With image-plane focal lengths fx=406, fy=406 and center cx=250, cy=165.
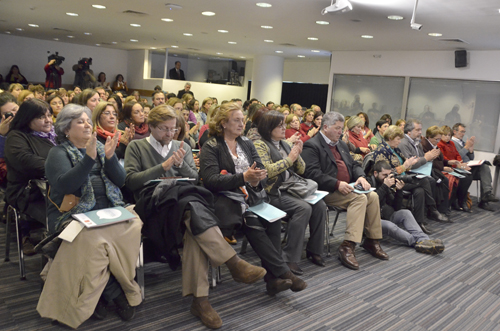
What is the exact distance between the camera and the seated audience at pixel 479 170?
6.73 meters

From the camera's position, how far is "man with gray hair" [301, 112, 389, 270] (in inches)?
150

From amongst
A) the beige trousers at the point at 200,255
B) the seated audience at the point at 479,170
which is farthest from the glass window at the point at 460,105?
the beige trousers at the point at 200,255

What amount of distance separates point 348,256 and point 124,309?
208cm

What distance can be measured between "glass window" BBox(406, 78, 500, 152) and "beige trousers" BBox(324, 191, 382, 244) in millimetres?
5540

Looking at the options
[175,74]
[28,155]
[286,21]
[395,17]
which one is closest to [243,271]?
[28,155]

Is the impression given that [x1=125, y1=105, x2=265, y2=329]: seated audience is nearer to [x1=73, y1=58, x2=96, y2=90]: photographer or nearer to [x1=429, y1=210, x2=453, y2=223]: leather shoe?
[x1=429, y1=210, x2=453, y2=223]: leather shoe

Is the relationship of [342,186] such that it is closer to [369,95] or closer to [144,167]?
[144,167]

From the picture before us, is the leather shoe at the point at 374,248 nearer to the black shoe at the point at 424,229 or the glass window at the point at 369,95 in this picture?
the black shoe at the point at 424,229

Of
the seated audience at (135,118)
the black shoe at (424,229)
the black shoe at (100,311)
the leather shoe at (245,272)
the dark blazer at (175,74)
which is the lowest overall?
the black shoe at (100,311)

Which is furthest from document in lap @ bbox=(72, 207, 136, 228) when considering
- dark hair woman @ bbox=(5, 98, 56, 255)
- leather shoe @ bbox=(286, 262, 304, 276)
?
leather shoe @ bbox=(286, 262, 304, 276)

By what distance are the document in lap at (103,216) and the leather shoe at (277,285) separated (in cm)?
110

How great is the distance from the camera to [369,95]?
9883 millimetres

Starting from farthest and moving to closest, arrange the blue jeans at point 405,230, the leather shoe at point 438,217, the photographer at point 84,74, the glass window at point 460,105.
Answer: the photographer at point 84,74 < the glass window at point 460,105 < the leather shoe at point 438,217 < the blue jeans at point 405,230

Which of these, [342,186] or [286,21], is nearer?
[342,186]
